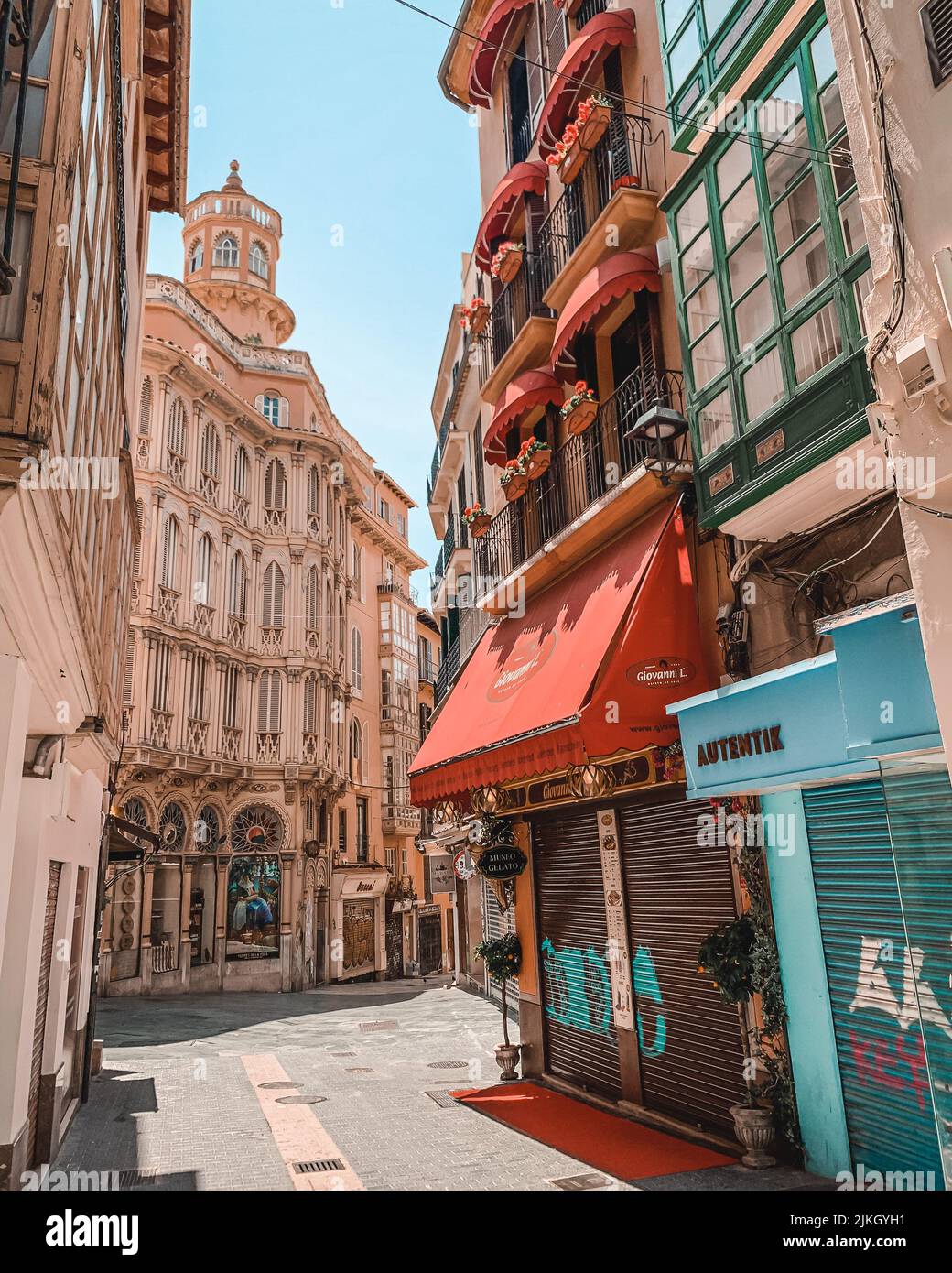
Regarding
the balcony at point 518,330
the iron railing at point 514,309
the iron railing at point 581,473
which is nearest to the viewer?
the iron railing at point 581,473

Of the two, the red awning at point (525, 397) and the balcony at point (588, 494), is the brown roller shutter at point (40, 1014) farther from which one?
the red awning at point (525, 397)

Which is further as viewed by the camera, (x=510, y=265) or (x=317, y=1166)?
(x=510, y=265)

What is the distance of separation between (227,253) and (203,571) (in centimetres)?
1699

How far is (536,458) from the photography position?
1337 cm

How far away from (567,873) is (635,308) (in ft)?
25.4

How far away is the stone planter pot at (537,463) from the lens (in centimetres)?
1329

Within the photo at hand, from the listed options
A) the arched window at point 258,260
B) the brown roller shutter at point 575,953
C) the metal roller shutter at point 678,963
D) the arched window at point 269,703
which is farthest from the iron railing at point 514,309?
the arched window at point 258,260

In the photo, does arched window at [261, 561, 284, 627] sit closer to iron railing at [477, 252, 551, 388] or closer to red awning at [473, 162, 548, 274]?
iron railing at [477, 252, 551, 388]

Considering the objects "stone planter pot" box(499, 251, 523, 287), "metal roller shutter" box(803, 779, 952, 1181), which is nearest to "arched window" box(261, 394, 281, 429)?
"stone planter pot" box(499, 251, 523, 287)

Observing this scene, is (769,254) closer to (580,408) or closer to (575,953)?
(580,408)

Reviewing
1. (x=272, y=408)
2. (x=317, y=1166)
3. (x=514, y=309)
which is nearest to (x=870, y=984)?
(x=317, y=1166)

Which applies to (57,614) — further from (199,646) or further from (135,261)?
(199,646)

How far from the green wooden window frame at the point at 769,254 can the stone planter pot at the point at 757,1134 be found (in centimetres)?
604

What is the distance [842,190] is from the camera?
7.17m
